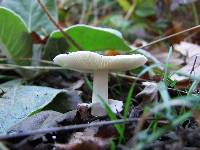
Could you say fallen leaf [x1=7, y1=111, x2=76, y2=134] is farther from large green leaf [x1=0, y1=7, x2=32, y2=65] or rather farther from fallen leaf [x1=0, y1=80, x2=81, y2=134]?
large green leaf [x1=0, y1=7, x2=32, y2=65]

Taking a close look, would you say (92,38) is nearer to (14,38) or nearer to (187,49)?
(14,38)

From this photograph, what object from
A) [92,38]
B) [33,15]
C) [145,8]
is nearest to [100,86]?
[92,38]

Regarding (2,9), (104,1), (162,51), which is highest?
(104,1)

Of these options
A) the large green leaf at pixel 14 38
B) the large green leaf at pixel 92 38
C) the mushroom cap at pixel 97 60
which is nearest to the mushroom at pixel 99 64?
the mushroom cap at pixel 97 60

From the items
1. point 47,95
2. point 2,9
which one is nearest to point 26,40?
point 2,9

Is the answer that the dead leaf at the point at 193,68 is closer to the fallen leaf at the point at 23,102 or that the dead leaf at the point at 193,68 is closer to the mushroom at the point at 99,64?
the mushroom at the point at 99,64

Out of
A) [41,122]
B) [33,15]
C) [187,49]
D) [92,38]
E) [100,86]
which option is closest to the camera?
[41,122]

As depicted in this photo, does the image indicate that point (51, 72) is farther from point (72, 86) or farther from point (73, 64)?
point (73, 64)

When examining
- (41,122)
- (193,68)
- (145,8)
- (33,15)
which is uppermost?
(145,8)
